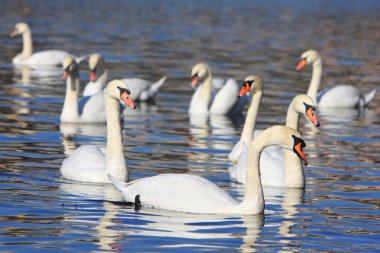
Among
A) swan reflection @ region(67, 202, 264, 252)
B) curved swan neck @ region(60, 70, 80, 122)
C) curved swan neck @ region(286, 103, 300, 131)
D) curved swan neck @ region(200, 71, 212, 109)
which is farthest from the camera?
curved swan neck @ region(200, 71, 212, 109)

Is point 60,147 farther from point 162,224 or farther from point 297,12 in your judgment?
point 297,12

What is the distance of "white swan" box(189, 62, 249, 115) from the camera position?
20.3 metres

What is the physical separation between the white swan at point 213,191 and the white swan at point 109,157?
1465mm

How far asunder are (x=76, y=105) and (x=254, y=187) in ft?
26.4

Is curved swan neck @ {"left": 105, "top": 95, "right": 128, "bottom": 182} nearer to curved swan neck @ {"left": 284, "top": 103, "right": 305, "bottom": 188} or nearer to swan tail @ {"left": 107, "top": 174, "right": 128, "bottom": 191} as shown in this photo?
swan tail @ {"left": 107, "top": 174, "right": 128, "bottom": 191}

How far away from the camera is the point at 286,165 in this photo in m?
13.0

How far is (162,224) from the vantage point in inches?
403

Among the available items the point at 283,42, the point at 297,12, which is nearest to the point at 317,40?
the point at 283,42

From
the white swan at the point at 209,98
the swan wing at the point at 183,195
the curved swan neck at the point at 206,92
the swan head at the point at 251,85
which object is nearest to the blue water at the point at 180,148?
the swan wing at the point at 183,195

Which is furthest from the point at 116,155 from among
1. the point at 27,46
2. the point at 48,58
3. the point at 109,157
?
the point at 27,46

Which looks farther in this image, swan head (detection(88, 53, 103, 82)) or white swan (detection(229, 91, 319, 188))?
swan head (detection(88, 53, 103, 82))

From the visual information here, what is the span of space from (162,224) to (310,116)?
11.5ft

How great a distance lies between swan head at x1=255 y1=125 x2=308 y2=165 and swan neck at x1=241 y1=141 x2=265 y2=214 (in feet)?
0.55

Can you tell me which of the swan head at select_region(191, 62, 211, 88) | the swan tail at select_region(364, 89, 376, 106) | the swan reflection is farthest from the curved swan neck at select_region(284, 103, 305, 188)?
the swan tail at select_region(364, 89, 376, 106)
